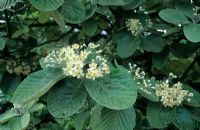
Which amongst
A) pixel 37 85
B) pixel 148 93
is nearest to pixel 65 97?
pixel 37 85

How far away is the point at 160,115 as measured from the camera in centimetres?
185

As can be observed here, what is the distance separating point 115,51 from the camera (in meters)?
2.36

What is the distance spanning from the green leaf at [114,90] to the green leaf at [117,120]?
0.10 meters

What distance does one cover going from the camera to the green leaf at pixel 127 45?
2.12m

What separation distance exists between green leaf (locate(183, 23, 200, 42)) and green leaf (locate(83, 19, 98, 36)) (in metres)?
0.55

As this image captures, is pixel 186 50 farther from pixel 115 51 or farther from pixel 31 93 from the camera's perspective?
pixel 31 93

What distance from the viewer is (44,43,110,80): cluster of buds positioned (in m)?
1.31

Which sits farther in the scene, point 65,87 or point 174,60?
point 174,60

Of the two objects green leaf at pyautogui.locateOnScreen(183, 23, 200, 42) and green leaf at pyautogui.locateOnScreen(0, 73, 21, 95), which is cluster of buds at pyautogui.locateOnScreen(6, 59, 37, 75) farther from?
green leaf at pyautogui.locateOnScreen(183, 23, 200, 42)

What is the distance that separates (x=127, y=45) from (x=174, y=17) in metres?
0.30

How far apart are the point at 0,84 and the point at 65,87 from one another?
112 centimetres

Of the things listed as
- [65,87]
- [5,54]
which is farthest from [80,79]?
[5,54]

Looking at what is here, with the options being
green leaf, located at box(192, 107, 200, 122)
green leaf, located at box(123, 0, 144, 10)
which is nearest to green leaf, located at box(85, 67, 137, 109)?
green leaf, located at box(192, 107, 200, 122)

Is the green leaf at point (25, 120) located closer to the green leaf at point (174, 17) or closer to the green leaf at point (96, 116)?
the green leaf at point (96, 116)
